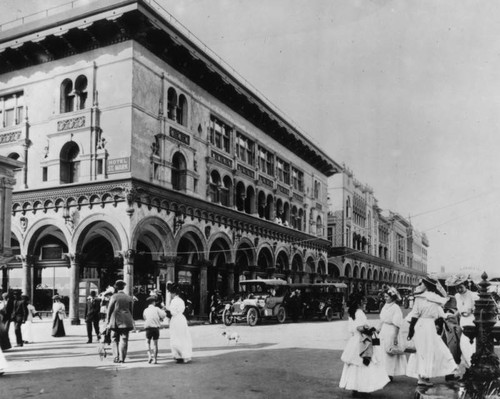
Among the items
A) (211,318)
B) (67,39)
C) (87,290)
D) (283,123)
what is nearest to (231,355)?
(211,318)

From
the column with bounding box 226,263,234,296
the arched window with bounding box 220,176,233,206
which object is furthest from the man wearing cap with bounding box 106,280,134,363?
the arched window with bounding box 220,176,233,206

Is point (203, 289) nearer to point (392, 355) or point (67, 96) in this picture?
point (67, 96)

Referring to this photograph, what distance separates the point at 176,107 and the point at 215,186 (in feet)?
16.4

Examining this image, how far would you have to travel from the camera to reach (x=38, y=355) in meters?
12.3

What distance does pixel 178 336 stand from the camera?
11.0 meters

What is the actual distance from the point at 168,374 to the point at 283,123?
27.4m

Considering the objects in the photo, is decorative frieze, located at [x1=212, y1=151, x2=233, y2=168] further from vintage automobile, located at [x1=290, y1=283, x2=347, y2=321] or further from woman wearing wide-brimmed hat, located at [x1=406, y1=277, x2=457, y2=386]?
woman wearing wide-brimmed hat, located at [x1=406, y1=277, x2=457, y2=386]

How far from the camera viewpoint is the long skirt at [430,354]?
797 centimetres

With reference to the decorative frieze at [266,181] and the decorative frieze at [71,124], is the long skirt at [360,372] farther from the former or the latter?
the decorative frieze at [266,181]

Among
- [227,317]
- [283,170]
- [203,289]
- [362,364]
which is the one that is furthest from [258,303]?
[283,170]

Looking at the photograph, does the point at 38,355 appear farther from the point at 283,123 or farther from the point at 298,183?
the point at 298,183

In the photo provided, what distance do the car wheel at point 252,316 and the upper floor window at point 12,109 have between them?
13218 mm

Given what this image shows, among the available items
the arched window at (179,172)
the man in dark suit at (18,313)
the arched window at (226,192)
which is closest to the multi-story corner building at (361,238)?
the arched window at (226,192)

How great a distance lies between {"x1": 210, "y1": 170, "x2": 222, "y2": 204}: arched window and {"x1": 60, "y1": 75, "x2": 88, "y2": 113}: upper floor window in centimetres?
757
